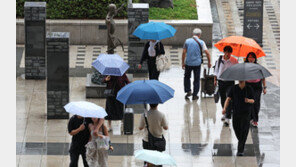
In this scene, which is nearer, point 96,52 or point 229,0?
point 96,52

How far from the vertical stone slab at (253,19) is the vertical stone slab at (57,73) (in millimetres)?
7201

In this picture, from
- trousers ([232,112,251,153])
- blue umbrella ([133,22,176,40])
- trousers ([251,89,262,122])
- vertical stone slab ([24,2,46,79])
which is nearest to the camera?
trousers ([232,112,251,153])

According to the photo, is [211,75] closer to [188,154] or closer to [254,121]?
[254,121]

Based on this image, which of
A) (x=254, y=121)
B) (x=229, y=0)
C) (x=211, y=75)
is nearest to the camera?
(x=254, y=121)

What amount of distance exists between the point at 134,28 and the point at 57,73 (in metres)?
3.63

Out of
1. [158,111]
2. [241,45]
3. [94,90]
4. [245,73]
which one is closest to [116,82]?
[158,111]

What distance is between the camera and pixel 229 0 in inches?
1025

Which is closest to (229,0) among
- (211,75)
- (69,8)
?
(69,8)

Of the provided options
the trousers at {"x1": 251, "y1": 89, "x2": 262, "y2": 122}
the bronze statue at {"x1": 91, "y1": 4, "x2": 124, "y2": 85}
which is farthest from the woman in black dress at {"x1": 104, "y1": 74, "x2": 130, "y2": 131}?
the trousers at {"x1": 251, "y1": 89, "x2": 262, "y2": 122}

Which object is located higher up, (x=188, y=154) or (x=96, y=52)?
(x=96, y=52)

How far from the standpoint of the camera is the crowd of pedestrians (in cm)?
1268

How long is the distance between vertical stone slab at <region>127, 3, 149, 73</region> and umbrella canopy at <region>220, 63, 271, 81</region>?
17.3 feet

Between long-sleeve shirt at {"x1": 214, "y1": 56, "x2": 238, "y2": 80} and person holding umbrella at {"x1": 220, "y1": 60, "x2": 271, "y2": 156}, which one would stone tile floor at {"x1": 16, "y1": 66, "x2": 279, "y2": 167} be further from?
long-sleeve shirt at {"x1": 214, "y1": 56, "x2": 238, "y2": 80}

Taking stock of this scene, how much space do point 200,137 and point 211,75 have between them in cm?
243
